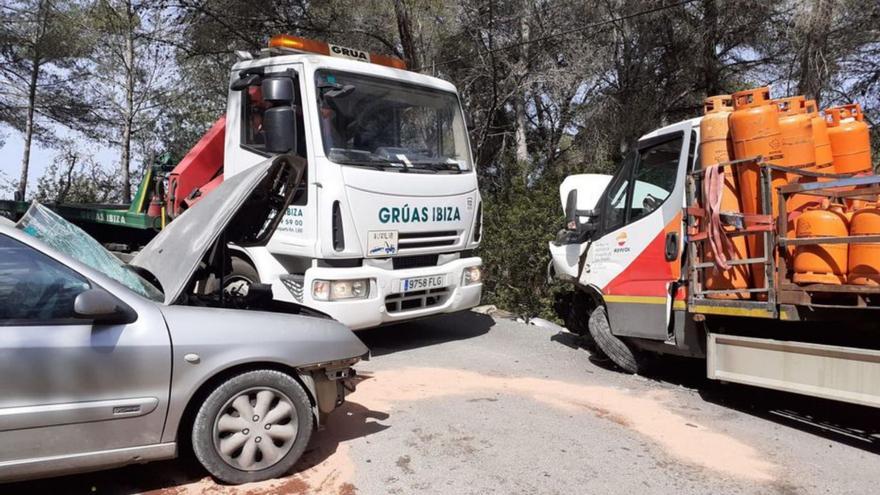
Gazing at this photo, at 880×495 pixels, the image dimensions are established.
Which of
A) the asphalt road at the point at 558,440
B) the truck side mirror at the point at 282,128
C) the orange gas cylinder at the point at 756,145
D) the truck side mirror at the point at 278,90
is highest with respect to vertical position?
the truck side mirror at the point at 278,90

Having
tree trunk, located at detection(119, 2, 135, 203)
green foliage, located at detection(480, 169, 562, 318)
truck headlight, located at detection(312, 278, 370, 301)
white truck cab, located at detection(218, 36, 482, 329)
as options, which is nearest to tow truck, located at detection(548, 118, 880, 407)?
white truck cab, located at detection(218, 36, 482, 329)

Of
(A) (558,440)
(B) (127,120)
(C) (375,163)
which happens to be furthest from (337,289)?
(B) (127,120)

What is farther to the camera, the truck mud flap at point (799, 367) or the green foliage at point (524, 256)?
the green foliage at point (524, 256)

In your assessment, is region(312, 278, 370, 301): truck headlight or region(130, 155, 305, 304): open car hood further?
region(312, 278, 370, 301): truck headlight

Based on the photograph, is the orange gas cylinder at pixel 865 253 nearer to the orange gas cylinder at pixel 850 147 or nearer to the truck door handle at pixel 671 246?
the orange gas cylinder at pixel 850 147

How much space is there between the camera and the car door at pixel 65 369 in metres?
3.16

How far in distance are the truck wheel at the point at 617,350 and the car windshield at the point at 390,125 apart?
7.64 feet

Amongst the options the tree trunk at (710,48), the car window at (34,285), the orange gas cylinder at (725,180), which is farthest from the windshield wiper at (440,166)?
the tree trunk at (710,48)

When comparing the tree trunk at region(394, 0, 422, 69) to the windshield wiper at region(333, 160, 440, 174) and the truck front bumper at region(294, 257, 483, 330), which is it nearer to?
the windshield wiper at region(333, 160, 440, 174)

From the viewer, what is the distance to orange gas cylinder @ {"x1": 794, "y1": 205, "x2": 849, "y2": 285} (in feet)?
14.9

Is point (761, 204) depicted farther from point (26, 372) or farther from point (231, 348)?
point (26, 372)

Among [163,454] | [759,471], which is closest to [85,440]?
[163,454]

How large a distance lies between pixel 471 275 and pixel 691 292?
2.67 metres

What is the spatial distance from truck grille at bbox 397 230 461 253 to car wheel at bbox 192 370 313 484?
3.04 metres
